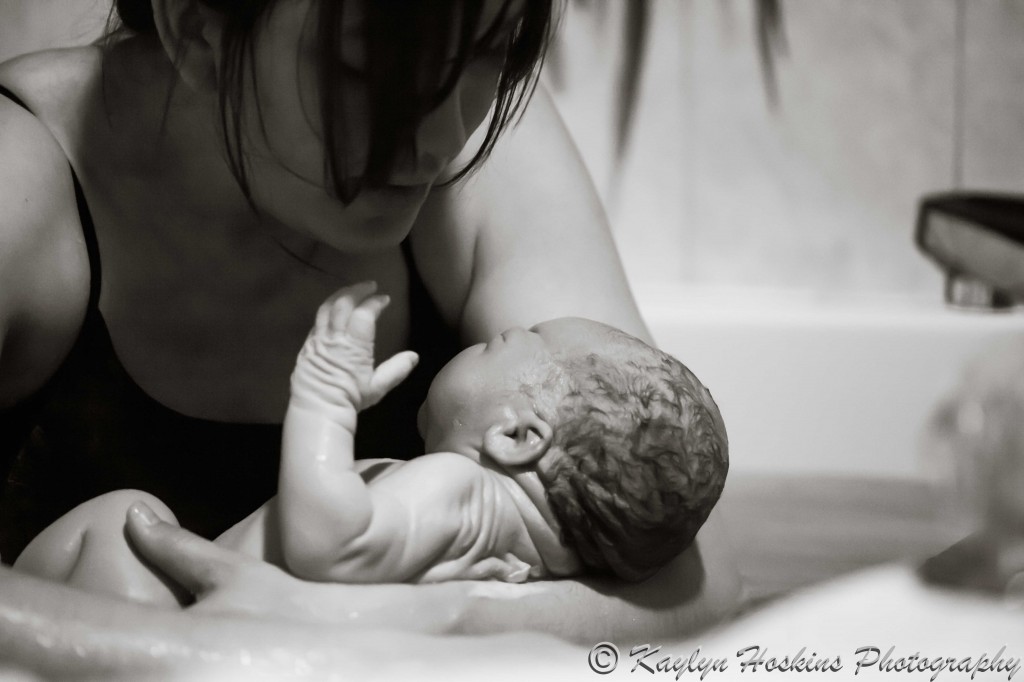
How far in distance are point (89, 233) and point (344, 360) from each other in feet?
0.79

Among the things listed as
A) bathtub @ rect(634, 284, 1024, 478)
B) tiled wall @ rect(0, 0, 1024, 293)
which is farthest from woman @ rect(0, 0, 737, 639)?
tiled wall @ rect(0, 0, 1024, 293)

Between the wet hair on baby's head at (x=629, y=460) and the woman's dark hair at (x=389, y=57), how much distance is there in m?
0.21

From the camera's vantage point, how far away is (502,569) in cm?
73

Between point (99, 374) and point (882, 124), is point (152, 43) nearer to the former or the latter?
point (99, 374)

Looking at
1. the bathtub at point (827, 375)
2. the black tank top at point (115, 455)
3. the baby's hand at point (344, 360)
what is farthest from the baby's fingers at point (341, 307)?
the bathtub at point (827, 375)

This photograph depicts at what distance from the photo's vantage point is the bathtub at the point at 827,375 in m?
1.45

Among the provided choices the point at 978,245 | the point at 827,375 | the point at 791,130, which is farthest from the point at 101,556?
the point at 791,130

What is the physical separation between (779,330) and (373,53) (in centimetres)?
99

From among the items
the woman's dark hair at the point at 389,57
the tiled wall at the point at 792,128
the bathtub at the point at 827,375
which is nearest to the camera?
the woman's dark hair at the point at 389,57

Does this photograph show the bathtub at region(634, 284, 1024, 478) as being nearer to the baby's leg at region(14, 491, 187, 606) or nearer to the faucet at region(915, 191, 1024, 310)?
the faucet at region(915, 191, 1024, 310)

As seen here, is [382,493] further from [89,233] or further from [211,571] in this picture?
[89,233]

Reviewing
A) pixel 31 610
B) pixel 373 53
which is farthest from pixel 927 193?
pixel 31 610

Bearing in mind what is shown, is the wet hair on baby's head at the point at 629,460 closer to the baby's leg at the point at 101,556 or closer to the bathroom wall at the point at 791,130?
the baby's leg at the point at 101,556

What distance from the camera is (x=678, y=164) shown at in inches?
69.6
